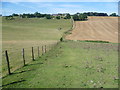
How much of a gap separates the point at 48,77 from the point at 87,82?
306cm

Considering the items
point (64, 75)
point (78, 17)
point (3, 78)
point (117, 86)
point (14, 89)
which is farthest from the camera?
point (78, 17)

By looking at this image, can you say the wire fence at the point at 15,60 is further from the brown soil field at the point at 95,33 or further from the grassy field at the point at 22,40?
the brown soil field at the point at 95,33

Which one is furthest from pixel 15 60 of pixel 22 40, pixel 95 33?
pixel 95 33

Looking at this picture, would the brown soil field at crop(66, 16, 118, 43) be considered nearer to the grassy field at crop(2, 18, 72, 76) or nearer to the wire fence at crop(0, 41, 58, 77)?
the grassy field at crop(2, 18, 72, 76)

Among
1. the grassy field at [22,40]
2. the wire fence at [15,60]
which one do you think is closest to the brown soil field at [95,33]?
the grassy field at [22,40]

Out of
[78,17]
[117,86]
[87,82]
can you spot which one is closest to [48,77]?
[87,82]

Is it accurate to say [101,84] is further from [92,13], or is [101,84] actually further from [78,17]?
[92,13]

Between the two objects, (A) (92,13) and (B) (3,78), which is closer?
(B) (3,78)

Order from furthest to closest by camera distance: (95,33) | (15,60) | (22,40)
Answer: (95,33)
(22,40)
(15,60)

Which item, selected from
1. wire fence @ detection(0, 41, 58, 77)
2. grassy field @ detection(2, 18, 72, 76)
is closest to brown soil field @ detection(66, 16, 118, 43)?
grassy field @ detection(2, 18, 72, 76)

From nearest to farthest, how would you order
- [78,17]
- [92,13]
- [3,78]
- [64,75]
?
1. [3,78]
2. [64,75]
3. [78,17]
4. [92,13]

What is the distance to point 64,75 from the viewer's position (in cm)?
1238

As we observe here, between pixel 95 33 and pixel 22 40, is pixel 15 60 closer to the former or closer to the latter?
pixel 22 40

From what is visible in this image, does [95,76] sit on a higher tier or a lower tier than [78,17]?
lower
